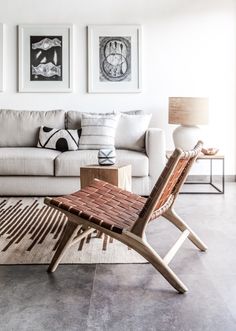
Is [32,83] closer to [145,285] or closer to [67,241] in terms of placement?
[67,241]

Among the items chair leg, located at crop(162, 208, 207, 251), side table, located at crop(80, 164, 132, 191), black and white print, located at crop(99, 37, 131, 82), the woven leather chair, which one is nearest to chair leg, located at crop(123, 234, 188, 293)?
the woven leather chair

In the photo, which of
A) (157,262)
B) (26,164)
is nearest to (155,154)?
(26,164)

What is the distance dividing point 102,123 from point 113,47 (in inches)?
44.2

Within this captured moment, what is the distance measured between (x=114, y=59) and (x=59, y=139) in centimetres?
131

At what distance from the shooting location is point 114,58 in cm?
507

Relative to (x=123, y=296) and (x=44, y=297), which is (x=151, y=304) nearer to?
(x=123, y=296)

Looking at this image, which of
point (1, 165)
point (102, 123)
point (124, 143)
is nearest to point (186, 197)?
point (124, 143)

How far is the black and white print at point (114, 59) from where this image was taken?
5.06 meters

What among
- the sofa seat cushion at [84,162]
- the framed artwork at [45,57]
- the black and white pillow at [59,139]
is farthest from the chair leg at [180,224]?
the framed artwork at [45,57]

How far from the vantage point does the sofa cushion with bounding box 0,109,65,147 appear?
4.65 m

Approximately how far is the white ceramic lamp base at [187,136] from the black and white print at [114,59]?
3.27ft

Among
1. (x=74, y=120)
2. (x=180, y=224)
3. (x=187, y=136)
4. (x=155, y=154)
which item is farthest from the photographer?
(x=74, y=120)

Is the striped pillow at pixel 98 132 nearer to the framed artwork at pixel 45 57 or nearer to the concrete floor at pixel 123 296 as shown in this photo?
the framed artwork at pixel 45 57

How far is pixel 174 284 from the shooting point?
6.43 ft
